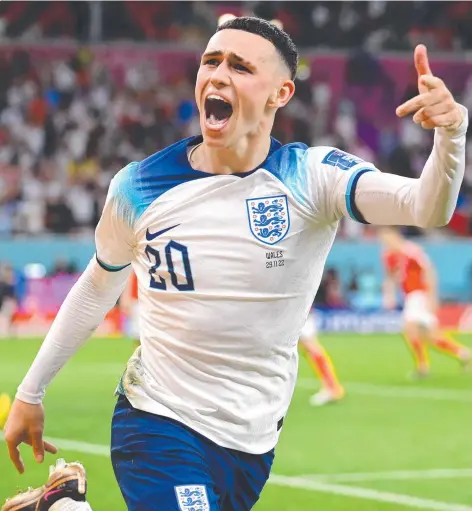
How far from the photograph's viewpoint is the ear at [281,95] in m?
4.56

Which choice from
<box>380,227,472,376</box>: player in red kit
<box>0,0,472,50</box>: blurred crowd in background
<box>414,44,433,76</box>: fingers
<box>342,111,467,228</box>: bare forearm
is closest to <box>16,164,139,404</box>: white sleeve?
<box>342,111,467,228</box>: bare forearm

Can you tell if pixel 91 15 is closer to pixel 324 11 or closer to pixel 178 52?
pixel 178 52

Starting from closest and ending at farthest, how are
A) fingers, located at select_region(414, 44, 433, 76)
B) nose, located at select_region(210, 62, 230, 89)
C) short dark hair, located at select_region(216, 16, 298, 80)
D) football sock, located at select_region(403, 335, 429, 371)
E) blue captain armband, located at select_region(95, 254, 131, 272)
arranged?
fingers, located at select_region(414, 44, 433, 76) → nose, located at select_region(210, 62, 230, 89) → short dark hair, located at select_region(216, 16, 298, 80) → blue captain armband, located at select_region(95, 254, 131, 272) → football sock, located at select_region(403, 335, 429, 371)

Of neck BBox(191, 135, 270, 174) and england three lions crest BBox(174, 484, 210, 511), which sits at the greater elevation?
neck BBox(191, 135, 270, 174)

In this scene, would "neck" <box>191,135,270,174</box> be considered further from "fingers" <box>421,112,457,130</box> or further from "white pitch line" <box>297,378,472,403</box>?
"white pitch line" <box>297,378,472,403</box>

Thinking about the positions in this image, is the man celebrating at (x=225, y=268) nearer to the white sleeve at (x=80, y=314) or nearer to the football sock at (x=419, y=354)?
the white sleeve at (x=80, y=314)

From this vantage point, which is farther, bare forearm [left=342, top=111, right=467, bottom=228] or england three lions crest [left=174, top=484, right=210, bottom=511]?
england three lions crest [left=174, top=484, right=210, bottom=511]

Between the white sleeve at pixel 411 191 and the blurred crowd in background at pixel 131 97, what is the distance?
2084 cm

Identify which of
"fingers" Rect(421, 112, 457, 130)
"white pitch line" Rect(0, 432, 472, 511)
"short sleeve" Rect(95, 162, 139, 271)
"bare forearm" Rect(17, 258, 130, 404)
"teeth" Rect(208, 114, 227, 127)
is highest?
"fingers" Rect(421, 112, 457, 130)

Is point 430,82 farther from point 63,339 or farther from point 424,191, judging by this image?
point 63,339

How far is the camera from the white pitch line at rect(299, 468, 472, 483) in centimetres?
912

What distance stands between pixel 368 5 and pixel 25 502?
26604 millimetres

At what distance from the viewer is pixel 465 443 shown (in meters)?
11.0

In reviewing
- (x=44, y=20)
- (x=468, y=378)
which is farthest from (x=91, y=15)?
(x=468, y=378)
